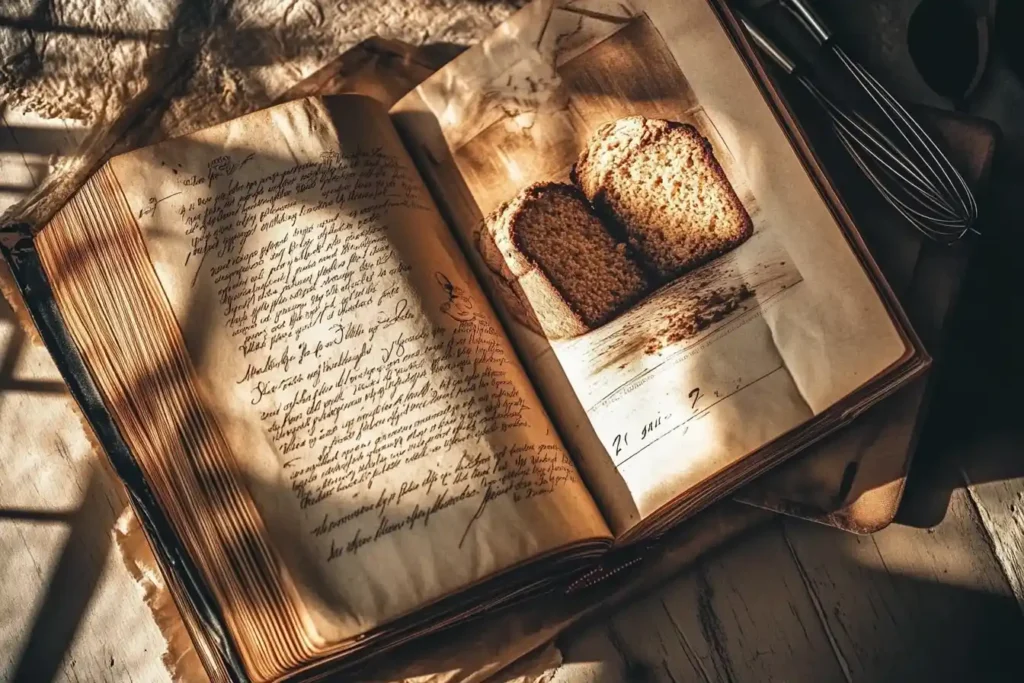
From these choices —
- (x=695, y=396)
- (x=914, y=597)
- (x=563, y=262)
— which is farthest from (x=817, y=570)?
(x=563, y=262)

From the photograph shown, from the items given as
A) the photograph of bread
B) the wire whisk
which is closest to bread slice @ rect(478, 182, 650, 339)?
the photograph of bread

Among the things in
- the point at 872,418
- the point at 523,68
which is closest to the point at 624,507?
the point at 872,418

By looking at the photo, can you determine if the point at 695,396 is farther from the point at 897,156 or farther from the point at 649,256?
the point at 897,156

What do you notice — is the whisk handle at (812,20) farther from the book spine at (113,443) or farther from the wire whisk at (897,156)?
the book spine at (113,443)

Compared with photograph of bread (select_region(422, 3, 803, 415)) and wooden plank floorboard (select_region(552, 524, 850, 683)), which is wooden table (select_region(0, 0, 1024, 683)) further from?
photograph of bread (select_region(422, 3, 803, 415))
